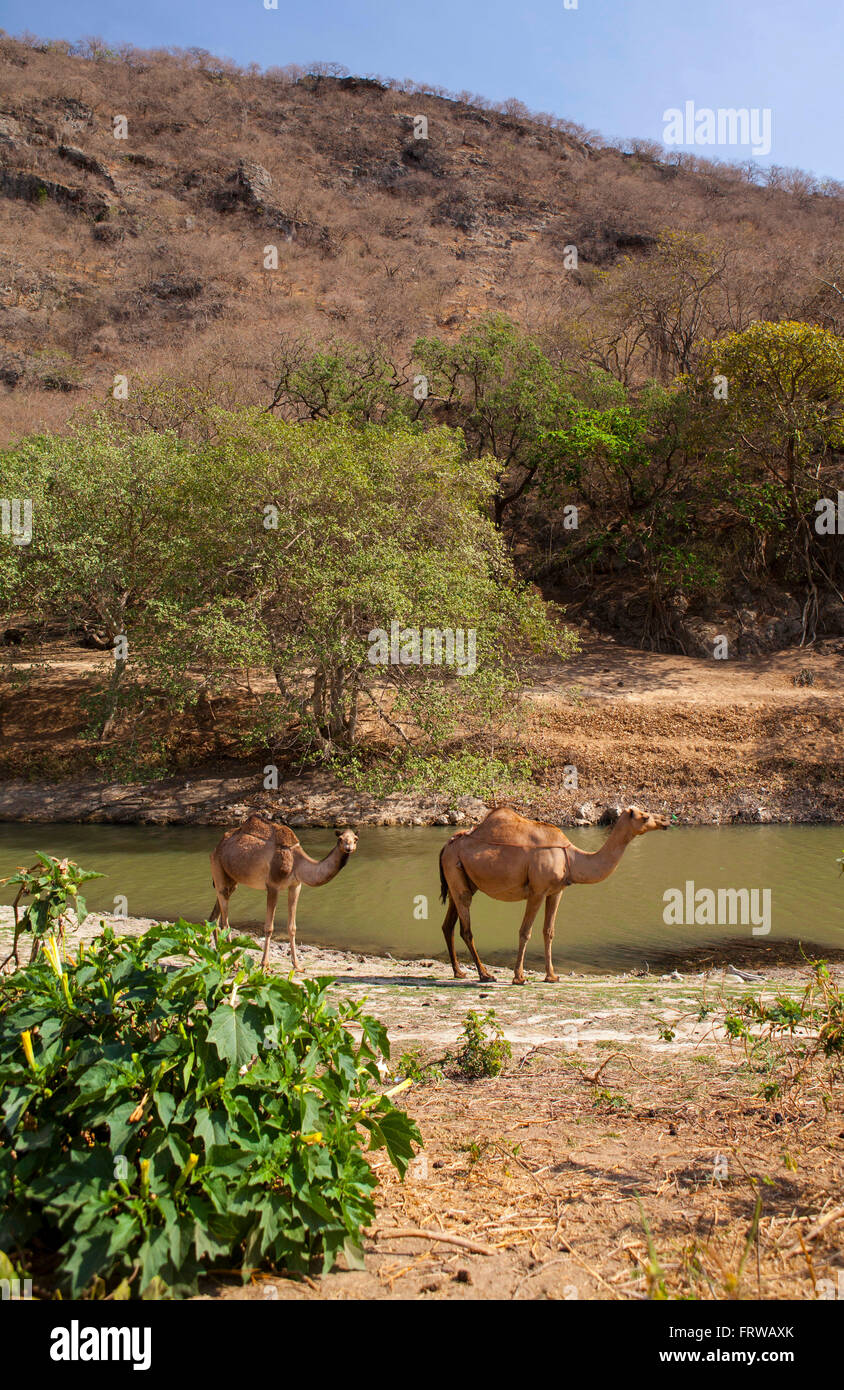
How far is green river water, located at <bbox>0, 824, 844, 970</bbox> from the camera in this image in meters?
11.3

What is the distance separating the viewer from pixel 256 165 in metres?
70.9

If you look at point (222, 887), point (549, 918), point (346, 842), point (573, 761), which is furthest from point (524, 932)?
point (573, 761)

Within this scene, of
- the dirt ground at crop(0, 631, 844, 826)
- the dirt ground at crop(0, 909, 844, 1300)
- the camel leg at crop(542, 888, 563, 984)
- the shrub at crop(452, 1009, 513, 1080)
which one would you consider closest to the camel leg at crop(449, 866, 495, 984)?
the camel leg at crop(542, 888, 563, 984)

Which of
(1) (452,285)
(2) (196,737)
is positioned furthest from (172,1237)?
(1) (452,285)

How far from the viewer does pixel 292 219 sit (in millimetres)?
67875

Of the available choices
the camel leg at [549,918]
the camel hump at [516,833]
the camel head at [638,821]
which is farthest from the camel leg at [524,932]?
the camel head at [638,821]

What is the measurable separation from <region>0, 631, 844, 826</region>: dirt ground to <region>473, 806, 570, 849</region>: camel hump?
865 centimetres

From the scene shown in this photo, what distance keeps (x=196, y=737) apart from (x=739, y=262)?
97.5ft

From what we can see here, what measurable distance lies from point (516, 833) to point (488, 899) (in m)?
5.10

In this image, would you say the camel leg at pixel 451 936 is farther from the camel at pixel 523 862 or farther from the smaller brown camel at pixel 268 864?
the smaller brown camel at pixel 268 864

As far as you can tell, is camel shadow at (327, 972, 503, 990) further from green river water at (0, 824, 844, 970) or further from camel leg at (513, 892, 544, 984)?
green river water at (0, 824, 844, 970)

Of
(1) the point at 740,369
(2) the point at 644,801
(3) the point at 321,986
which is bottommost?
(2) the point at 644,801

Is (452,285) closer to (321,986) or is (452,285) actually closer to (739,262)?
(739,262)
